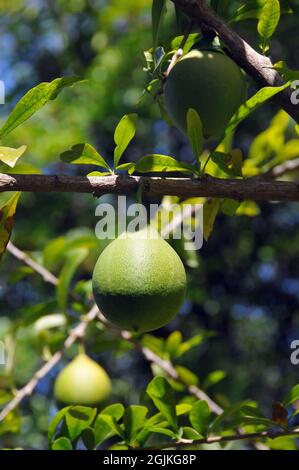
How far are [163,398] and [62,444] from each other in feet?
0.61

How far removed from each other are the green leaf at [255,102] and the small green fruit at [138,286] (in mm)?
205

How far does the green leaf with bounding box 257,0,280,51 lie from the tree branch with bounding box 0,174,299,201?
237 mm

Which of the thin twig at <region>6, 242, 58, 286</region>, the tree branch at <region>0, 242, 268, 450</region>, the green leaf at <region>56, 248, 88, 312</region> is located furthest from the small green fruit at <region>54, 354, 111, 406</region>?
the thin twig at <region>6, 242, 58, 286</region>

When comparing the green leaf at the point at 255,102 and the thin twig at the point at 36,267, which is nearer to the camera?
the green leaf at the point at 255,102

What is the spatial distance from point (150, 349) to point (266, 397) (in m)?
2.89

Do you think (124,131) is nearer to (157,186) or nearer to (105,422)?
(157,186)

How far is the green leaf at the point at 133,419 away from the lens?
3.54 feet

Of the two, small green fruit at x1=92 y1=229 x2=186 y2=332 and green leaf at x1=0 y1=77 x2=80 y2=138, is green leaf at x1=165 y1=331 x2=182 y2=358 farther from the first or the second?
green leaf at x1=0 y1=77 x2=80 y2=138

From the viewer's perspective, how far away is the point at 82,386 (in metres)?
1.44

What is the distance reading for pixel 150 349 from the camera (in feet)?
5.71

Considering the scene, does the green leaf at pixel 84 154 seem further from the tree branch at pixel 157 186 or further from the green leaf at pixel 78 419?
the green leaf at pixel 78 419

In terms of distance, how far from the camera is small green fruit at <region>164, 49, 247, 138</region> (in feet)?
3.23

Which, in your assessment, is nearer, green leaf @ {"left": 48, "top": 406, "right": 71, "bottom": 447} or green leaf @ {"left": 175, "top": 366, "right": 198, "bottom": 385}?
green leaf @ {"left": 48, "top": 406, "right": 71, "bottom": 447}

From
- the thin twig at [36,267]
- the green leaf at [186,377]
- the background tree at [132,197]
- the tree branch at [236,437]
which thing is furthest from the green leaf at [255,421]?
the background tree at [132,197]
